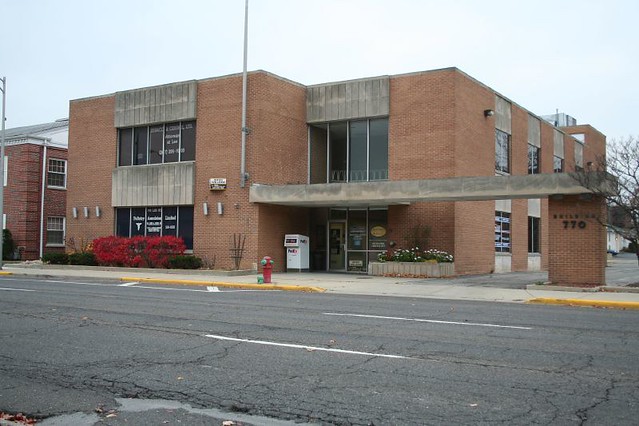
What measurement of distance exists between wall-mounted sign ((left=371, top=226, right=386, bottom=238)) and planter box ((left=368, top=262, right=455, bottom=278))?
1946 mm

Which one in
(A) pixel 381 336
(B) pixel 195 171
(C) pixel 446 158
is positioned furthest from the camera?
(B) pixel 195 171

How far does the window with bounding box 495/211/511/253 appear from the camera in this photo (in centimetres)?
2955

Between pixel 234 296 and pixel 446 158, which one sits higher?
pixel 446 158

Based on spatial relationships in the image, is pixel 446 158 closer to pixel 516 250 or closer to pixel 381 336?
pixel 516 250

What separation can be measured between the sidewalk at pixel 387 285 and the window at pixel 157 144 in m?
5.23

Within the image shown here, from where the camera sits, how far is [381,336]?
9.84m

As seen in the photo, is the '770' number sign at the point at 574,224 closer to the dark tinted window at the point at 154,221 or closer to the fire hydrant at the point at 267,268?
the fire hydrant at the point at 267,268

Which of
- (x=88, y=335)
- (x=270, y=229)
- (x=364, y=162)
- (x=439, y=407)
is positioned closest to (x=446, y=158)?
(x=364, y=162)

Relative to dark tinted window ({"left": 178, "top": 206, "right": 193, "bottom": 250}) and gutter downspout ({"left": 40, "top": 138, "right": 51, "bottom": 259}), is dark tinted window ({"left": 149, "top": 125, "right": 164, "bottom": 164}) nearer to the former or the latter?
dark tinted window ({"left": 178, "top": 206, "right": 193, "bottom": 250})

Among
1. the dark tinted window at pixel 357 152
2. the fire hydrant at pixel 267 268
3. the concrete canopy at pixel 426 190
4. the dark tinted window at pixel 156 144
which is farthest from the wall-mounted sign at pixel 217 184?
the fire hydrant at pixel 267 268

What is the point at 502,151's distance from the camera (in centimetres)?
3017

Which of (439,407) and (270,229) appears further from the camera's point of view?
(270,229)

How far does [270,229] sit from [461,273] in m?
7.87

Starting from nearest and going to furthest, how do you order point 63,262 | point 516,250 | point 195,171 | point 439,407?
point 439,407 < point 195,171 < point 63,262 < point 516,250
